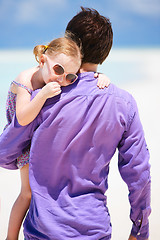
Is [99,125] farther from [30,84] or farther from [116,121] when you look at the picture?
[30,84]

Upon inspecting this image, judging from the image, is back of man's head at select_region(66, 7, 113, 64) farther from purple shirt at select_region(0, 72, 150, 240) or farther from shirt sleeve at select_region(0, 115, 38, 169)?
shirt sleeve at select_region(0, 115, 38, 169)

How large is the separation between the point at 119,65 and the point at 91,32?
7.72 m

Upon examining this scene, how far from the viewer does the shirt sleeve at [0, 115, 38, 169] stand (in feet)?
4.73

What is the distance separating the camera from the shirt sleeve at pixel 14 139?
1442 millimetres

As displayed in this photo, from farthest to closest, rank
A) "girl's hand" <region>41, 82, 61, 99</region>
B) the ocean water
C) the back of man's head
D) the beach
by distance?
the ocean water < the beach < the back of man's head < "girl's hand" <region>41, 82, 61, 99</region>

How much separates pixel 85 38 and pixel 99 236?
788 mm

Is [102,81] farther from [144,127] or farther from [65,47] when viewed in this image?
[144,127]

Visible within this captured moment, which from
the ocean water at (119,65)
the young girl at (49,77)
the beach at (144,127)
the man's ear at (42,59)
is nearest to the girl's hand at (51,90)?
the young girl at (49,77)

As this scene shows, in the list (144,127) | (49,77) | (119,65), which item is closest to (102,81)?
(49,77)

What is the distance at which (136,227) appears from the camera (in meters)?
1.62

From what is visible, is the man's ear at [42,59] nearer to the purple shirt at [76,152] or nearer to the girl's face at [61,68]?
the girl's face at [61,68]

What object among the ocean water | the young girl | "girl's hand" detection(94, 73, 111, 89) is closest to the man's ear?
the young girl

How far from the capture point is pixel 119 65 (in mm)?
9031

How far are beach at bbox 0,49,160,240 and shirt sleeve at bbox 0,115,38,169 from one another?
4.29ft
